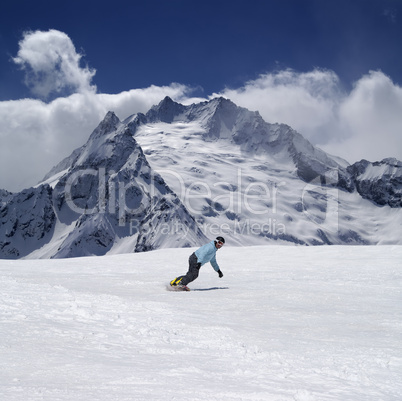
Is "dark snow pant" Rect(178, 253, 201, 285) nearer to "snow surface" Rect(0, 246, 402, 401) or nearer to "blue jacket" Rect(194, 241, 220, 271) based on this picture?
"blue jacket" Rect(194, 241, 220, 271)

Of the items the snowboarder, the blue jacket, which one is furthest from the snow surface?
the blue jacket

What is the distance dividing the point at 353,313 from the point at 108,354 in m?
5.58

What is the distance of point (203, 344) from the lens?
573cm

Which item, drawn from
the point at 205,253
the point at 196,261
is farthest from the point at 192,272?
the point at 205,253

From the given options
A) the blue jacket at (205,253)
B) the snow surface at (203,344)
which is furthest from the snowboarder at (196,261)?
the snow surface at (203,344)

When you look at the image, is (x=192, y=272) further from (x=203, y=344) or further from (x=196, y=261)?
(x=203, y=344)

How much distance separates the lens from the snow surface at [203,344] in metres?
3.94

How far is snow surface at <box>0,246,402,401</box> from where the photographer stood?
3.94 meters

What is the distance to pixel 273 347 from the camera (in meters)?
5.70

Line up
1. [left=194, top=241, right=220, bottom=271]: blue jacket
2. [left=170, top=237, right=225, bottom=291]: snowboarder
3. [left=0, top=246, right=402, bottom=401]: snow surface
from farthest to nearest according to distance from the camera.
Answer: [left=194, top=241, right=220, bottom=271]: blue jacket, [left=170, top=237, right=225, bottom=291]: snowboarder, [left=0, top=246, right=402, bottom=401]: snow surface

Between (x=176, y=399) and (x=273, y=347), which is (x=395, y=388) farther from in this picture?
(x=176, y=399)

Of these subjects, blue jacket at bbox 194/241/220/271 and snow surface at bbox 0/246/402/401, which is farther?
blue jacket at bbox 194/241/220/271

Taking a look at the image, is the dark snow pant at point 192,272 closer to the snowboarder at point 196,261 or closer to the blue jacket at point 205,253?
the snowboarder at point 196,261

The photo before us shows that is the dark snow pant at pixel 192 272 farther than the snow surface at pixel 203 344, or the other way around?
the dark snow pant at pixel 192 272
